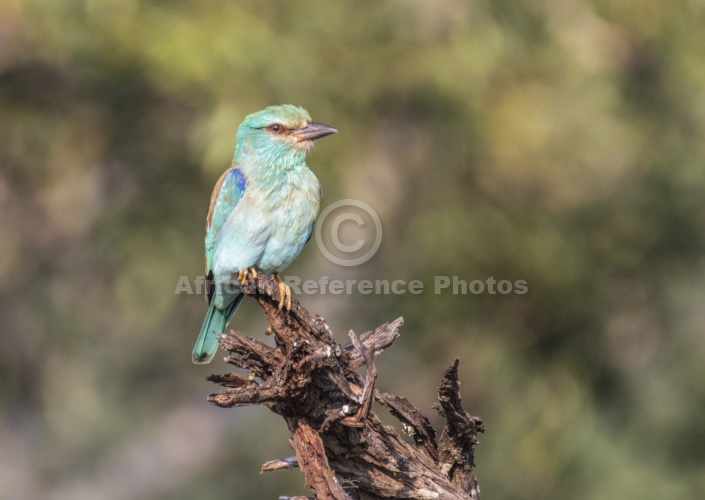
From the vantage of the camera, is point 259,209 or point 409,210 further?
point 409,210

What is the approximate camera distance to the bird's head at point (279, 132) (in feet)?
19.1

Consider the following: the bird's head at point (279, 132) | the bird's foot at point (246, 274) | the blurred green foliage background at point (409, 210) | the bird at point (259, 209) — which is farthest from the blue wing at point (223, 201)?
the blurred green foliage background at point (409, 210)

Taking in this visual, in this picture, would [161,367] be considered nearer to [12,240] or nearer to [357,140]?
[12,240]

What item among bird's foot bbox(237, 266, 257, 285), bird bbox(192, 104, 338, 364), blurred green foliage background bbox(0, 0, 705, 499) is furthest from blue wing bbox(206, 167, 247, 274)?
blurred green foliage background bbox(0, 0, 705, 499)

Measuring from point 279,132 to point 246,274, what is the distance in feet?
3.01

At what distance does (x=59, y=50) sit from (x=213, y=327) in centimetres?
324

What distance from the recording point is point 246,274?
5430 millimetres

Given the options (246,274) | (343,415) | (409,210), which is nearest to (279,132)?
(246,274)

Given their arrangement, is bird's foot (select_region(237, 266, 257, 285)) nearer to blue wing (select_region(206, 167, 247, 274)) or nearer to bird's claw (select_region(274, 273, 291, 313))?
blue wing (select_region(206, 167, 247, 274))

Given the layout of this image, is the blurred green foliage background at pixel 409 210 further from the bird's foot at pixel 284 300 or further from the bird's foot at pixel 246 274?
the bird's foot at pixel 284 300

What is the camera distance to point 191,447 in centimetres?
930

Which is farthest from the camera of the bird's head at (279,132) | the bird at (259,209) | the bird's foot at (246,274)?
the bird's head at (279,132)

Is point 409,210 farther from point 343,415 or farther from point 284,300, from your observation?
point 343,415

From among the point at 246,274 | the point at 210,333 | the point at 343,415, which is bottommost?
the point at 343,415
